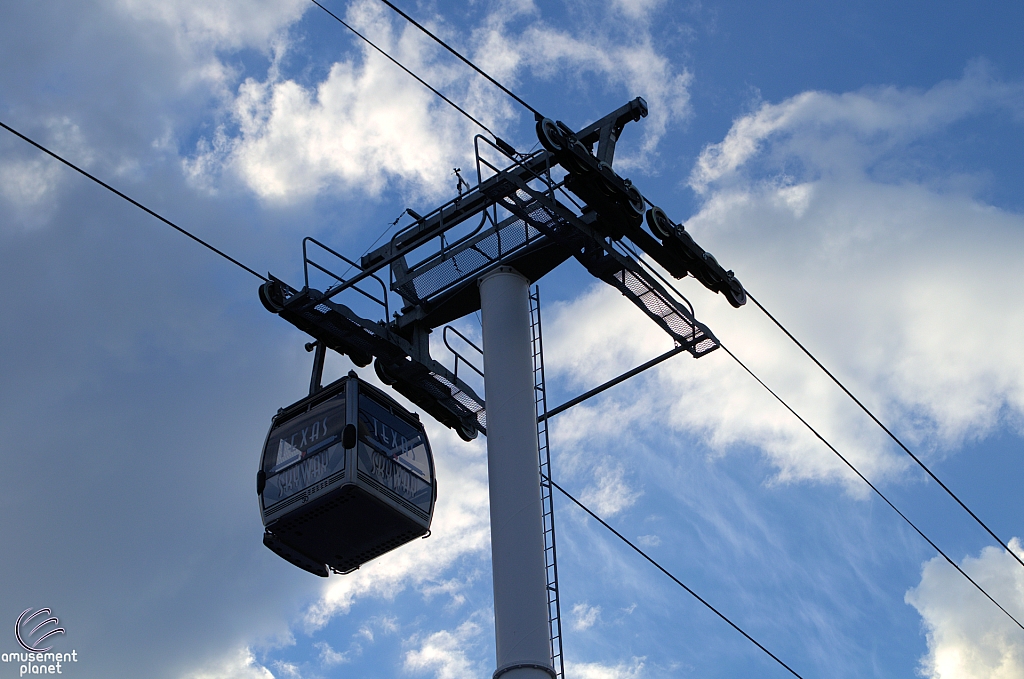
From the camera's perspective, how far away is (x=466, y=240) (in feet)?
50.6

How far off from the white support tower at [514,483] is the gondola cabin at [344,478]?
1.40 meters

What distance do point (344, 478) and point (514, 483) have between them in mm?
1950

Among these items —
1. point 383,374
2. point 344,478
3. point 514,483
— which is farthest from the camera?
point 383,374

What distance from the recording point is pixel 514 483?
1395 centimetres

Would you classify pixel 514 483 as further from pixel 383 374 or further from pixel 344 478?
pixel 383 374

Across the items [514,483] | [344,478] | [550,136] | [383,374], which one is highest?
[550,136]

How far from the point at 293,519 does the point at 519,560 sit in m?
3.01

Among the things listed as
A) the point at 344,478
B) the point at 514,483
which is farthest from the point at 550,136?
the point at 344,478

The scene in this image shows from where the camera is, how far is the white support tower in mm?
12953

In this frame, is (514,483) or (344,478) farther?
(344,478)

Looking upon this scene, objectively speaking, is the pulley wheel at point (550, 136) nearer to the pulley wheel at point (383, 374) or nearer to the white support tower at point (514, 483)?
the white support tower at point (514, 483)

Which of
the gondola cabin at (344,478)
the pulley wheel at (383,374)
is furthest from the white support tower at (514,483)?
the pulley wheel at (383,374)

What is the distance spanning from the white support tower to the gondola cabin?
1400 mm

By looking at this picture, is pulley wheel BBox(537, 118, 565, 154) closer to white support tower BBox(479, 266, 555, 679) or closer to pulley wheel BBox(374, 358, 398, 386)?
white support tower BBox(479, 266, 555, 679)
